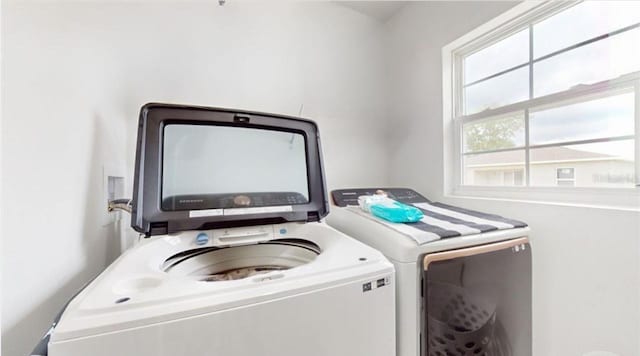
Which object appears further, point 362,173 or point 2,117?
point 362,173

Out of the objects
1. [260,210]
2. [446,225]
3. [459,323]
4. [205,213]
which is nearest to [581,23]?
[446,225]

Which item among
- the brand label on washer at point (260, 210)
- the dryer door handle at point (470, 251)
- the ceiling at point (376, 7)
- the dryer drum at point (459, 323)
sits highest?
the ceiling at point (376, 7)

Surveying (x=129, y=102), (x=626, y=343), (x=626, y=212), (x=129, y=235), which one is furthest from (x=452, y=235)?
→ (x=129, y=102)

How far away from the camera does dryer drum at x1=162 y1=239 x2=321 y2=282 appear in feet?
3.56

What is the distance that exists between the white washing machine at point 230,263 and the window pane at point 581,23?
53.4 inches

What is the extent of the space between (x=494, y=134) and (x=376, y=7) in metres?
1.39

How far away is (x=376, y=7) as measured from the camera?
2037mm

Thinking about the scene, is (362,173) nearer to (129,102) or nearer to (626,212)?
(626,212)

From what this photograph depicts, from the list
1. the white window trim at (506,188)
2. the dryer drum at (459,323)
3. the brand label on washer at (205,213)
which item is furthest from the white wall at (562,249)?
the brand label on washer at (205,213)

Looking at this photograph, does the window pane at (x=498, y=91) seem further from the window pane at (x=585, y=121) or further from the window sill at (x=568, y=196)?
the window sill at (x=568, y=196)

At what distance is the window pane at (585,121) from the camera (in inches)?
42.4

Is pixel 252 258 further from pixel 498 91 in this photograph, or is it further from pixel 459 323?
pixel 498 91

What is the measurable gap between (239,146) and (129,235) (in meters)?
0.73

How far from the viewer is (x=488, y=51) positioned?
1635mm
